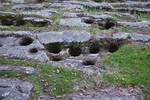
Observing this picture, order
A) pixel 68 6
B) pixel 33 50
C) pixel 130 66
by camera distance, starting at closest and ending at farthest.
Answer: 1. pixel 130 66
2. pixel 33 50
3. pixel 68 6

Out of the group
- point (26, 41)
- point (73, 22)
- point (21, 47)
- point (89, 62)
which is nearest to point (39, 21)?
→ point (73, 22)

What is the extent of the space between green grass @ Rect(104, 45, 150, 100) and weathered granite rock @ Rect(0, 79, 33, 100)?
106cm

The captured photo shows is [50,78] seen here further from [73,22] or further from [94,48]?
[73,22]

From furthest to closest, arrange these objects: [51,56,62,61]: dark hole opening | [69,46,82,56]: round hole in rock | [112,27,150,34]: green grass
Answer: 1. [112,27,150,34]: green grass
2. [69,46,82,56]: round hole in rock
3. [51,56,62,61]: dark hole opening

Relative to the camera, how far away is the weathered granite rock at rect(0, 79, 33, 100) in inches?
181

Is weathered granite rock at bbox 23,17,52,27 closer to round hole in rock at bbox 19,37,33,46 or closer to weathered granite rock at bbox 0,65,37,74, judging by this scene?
round hole in rock at bbox 19,37,33,46

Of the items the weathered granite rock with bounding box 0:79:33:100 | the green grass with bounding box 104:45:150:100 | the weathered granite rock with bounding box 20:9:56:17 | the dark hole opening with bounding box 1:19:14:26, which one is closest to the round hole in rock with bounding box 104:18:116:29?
the green grass with bounding box 104:45:150:100

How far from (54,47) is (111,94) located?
1.59 metres

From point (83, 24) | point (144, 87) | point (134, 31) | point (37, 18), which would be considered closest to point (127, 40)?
point (134, 31)

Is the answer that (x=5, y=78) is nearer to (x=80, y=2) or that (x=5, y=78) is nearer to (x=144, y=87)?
(x=144, y=87)

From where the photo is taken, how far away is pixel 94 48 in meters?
6.01

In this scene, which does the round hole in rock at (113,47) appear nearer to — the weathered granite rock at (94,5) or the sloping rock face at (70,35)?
the sloping rock face at (70,35)

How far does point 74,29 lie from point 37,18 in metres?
0.88

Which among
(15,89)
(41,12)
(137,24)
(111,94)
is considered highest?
(41,12)
